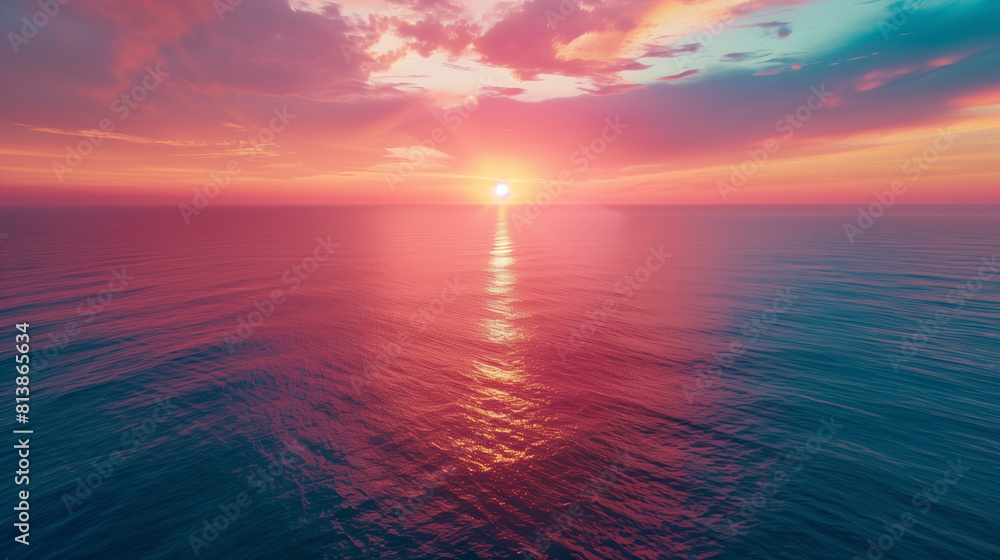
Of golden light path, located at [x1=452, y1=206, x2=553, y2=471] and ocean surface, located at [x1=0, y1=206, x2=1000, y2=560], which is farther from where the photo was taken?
golden light path, located at [x1=452, y1=206, x2=553, y2=471]

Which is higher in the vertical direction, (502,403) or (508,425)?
(502,403)

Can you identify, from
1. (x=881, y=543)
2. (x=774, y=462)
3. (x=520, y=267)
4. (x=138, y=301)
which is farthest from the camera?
(x=520, y=267)

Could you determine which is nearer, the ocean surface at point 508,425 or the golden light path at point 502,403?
the ocean surface at point 508,425

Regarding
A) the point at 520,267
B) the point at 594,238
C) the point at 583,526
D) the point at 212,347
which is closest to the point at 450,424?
the point at 583,526

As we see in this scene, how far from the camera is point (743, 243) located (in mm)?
110312

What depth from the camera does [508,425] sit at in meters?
24.4

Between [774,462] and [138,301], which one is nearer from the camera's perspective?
[774,462]

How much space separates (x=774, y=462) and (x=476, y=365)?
21.4 meters

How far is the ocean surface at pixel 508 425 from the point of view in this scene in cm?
1655

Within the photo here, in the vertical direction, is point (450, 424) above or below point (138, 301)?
below

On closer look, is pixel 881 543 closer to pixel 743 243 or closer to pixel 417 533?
pixel 417 533

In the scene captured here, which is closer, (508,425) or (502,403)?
(508,425)

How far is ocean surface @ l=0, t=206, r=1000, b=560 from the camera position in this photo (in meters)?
16.5

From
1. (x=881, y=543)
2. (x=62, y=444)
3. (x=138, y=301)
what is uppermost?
(x=138, y=301)
